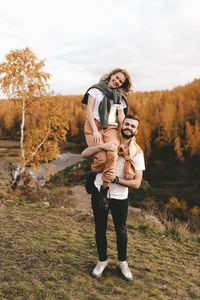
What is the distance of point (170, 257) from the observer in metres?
4.67

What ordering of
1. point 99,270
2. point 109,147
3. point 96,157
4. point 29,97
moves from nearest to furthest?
point 109,147, point 96,157, point 99,270, point 29,97

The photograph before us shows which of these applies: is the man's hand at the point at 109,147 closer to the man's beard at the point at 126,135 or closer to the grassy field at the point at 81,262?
the man's beard at the point at 126,135

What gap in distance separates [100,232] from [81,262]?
94 cm

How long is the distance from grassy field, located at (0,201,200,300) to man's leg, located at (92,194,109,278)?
119 mm

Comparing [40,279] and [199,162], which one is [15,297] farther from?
[199,162]

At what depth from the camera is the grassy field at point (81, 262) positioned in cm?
298

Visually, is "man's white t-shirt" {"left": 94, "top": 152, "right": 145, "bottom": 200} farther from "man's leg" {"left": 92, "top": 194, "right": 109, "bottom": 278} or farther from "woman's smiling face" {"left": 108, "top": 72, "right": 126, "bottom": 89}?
"woman's smiling face" {"left": 108, "top": 72, "right": 126, "bottom": 89}

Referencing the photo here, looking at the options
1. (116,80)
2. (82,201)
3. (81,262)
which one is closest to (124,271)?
(81,262)

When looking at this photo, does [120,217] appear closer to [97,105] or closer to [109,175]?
[109,175]

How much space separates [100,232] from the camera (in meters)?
3.16

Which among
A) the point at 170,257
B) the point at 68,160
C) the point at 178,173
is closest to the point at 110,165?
the point at 170,257

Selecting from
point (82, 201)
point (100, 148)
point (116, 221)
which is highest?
point (100, 148)

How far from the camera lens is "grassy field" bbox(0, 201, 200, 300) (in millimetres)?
2984

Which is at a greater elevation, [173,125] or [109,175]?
[173,125]
